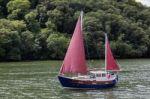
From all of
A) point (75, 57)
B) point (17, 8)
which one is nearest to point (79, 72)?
point (75, 57)

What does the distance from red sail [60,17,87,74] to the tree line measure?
253ft

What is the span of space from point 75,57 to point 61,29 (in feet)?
358

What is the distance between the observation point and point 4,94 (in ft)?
230

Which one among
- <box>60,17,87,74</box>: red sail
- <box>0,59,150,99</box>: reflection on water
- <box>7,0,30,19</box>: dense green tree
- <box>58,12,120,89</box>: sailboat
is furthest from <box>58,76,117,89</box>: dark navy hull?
<box>7,0,30,19</box>: dense green tree

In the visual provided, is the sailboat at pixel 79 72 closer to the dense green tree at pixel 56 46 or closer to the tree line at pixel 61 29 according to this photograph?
the tree line at pixel 61 29

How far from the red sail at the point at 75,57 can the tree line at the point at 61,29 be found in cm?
7706

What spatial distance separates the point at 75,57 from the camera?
252ft

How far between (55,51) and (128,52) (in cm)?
2994

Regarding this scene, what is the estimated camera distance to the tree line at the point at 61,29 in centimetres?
16050

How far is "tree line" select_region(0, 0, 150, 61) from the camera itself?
160 m

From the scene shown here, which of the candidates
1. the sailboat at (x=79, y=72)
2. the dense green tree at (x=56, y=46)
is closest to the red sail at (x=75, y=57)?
the sailboat at (x=79, y=72)

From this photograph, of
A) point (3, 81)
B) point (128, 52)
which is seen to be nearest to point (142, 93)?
point (3, 81)

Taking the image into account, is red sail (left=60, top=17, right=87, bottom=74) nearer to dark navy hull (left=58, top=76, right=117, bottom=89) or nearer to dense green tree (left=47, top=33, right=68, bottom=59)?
dark navy hull (left=58, top=76, right=117, bottom=89)

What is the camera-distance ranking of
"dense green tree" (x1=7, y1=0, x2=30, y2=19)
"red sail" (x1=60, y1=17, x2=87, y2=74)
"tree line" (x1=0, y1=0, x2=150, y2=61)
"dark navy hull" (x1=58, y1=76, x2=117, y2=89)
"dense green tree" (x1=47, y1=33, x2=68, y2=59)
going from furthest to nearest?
"dense green tree" (x1=7, y1=0, x2=30, y2=19) < "tree line" (x1=0, y1=0, x2=150, y2=61) < "dense green tree" (x1=47, y1=33, x2=68, y2=59) < "red sail" (x1=60, y1=17, x2=87, y2=74) < "dark navy hull" (x1=58, y1=76, x2=117, y2=89)
